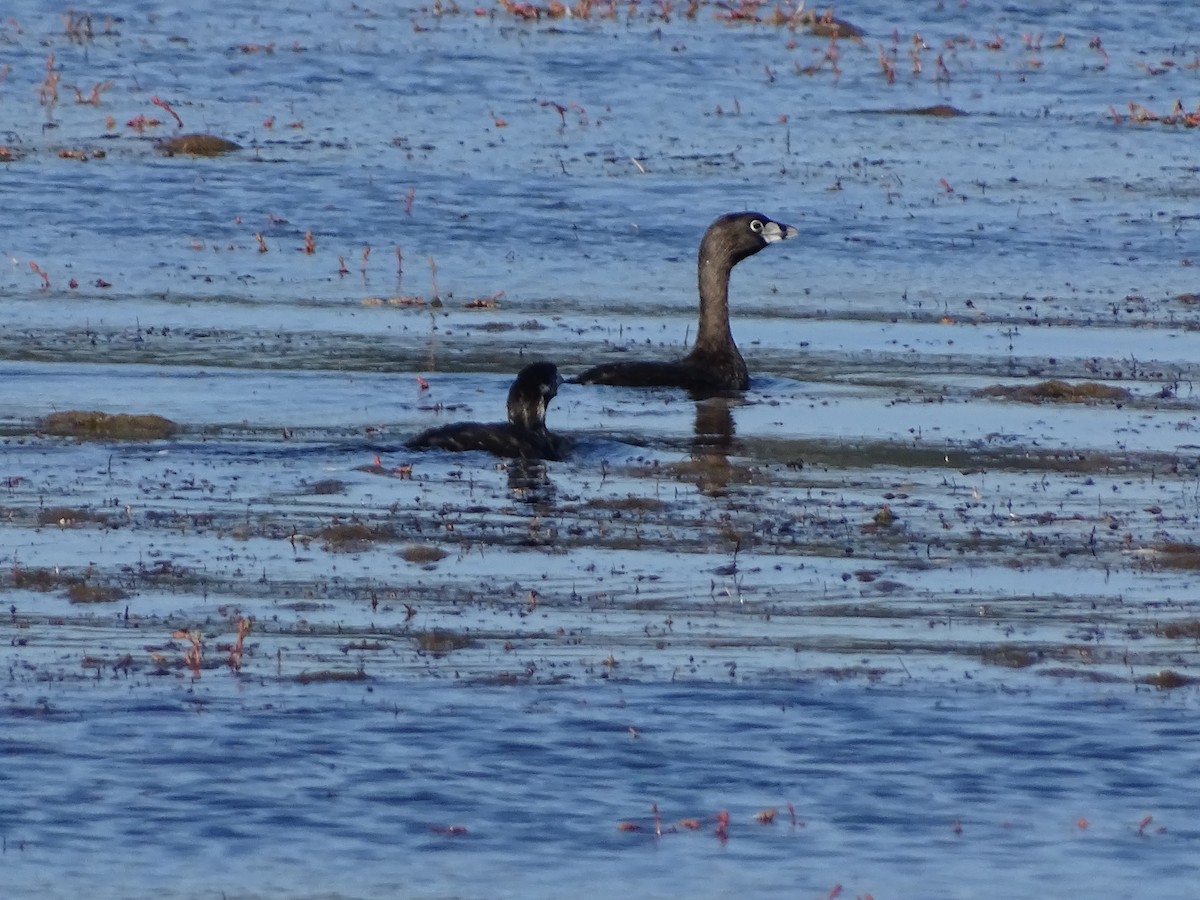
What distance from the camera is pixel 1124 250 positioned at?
24516 millimetres

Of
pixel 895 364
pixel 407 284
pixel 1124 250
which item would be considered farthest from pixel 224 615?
pixel 1124 250

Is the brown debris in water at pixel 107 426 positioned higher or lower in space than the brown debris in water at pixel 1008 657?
higher

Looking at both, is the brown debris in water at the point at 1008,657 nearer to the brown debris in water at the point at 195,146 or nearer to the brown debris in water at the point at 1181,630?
the brown debris in water at the point at 1181,630

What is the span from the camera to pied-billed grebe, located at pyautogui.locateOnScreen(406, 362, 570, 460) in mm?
14414

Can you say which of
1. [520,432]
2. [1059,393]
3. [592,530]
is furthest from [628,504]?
[1059,393]

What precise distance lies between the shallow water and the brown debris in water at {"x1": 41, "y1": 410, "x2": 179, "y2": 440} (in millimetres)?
209

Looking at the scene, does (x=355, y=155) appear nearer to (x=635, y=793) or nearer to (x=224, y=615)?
(x=224, y=615)

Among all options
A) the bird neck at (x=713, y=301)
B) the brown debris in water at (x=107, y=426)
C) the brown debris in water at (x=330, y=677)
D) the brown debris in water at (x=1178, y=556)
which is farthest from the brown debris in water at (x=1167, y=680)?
the bird neck at (x=713, y=301)

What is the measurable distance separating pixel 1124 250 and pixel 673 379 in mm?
8505

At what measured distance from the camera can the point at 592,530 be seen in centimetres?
1245

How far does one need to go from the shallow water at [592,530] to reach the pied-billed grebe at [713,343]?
0.27 m

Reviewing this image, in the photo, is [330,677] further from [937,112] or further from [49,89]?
[937,112]

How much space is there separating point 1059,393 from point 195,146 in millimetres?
14246

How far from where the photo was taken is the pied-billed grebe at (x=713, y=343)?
1745 centimetres
